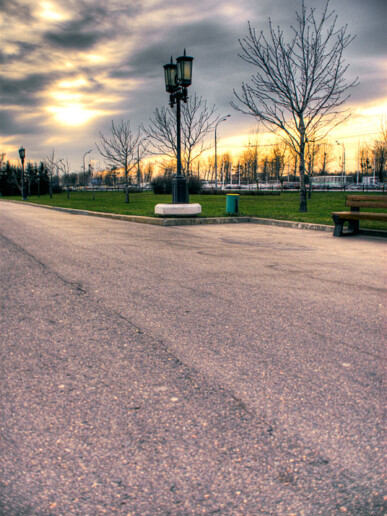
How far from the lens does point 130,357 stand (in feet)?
10.4

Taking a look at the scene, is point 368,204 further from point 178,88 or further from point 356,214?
point 178,88

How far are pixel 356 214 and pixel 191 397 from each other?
884 centimetres

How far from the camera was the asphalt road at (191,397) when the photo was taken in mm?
1807

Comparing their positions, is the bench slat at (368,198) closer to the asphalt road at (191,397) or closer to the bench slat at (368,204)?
the bench slat at (368,204)

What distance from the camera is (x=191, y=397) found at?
2.57 m

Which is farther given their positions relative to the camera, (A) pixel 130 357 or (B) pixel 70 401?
(A) pixel 130 357

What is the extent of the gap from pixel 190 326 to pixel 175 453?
1.86 m

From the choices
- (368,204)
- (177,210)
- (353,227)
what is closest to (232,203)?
(177,210)

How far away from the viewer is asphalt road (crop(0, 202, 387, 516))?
71.1 inches

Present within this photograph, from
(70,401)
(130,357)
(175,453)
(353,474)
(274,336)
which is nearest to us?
(353,474)

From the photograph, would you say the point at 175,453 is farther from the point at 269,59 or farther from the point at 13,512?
the point at 269,59

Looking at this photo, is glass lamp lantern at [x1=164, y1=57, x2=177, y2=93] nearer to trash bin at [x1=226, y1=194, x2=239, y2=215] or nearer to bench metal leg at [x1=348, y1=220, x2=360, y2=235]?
trash bin at [x1=226, y1=194, x2=239, y2=215]

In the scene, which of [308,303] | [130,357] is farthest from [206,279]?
[130,357]

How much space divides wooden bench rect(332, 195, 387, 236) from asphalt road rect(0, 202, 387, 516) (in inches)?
184
